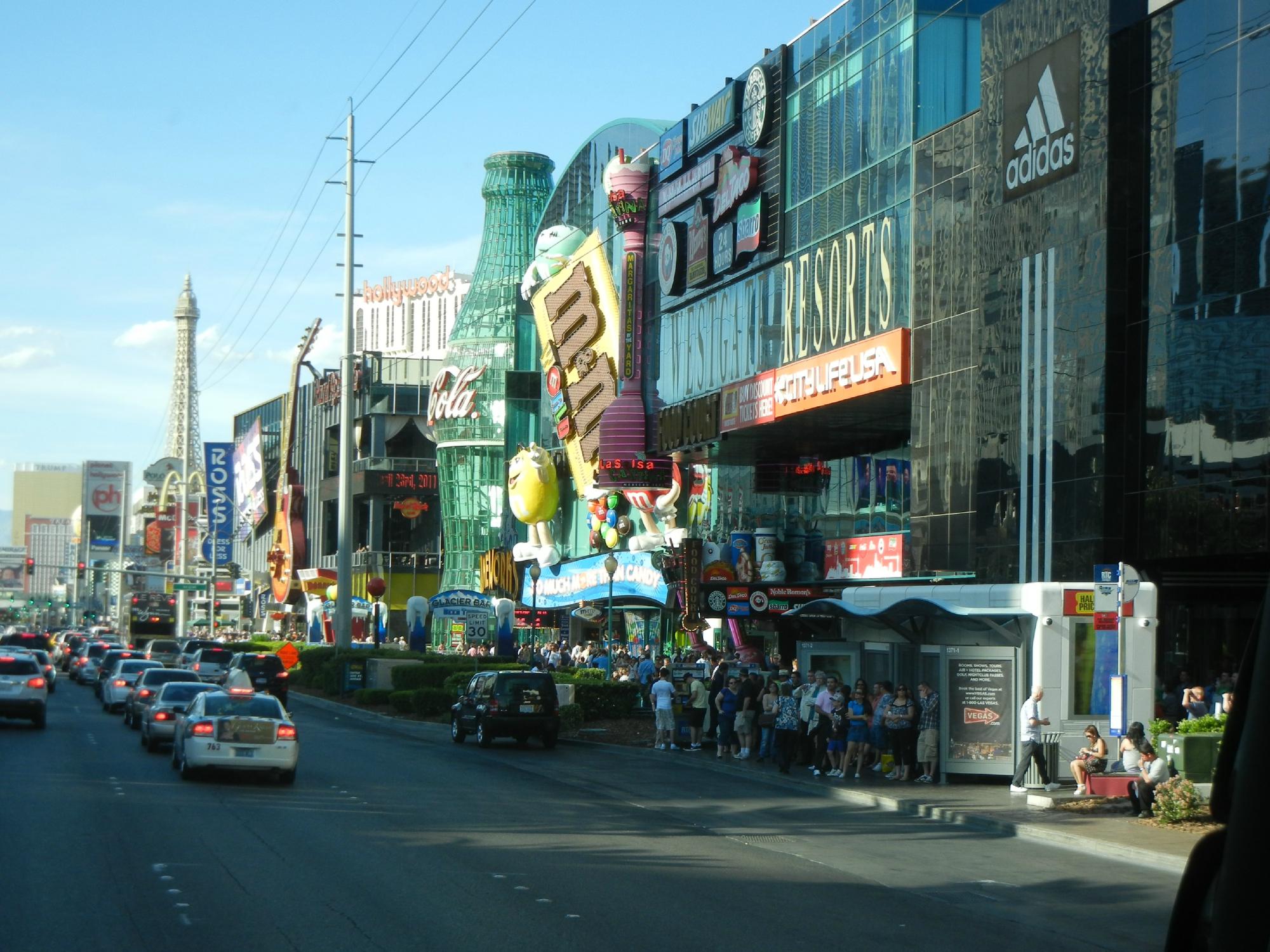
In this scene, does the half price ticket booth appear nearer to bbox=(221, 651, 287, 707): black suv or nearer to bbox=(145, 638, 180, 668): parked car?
bbox=(221, 651, 287, 707): black suv

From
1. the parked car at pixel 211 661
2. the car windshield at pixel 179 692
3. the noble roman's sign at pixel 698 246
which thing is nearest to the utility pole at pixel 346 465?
the parked car at pixel 211 661

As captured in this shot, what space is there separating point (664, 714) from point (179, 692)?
936cm

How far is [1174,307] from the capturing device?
2552cm

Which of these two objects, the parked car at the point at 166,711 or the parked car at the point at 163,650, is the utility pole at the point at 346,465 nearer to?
the parked car at the point at 163,650

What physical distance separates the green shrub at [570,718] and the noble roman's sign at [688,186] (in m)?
17.2

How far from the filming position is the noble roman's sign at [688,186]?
1724 inches

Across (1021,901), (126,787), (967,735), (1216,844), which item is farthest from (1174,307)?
(1216,844)

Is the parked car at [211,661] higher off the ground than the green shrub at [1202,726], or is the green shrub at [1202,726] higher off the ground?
the green shrub at [1202,726]

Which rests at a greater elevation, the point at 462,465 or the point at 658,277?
the point at 658,277

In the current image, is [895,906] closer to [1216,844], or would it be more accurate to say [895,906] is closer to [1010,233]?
[1216,844]

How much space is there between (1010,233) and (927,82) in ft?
18.7

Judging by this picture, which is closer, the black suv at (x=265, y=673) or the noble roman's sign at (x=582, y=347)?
the black suv at (x=265, y=673)

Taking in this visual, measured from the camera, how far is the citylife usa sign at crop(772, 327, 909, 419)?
3231 cm

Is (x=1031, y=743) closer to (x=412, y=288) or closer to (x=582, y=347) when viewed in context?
(x=582, y=347)
